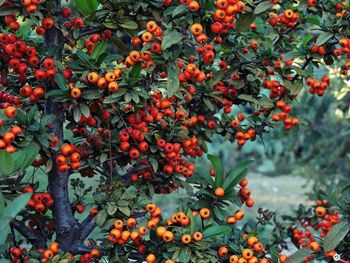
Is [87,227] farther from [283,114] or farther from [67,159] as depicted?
[283,114]

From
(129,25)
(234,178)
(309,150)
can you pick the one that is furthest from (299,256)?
(309,150)

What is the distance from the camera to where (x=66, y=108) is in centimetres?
298

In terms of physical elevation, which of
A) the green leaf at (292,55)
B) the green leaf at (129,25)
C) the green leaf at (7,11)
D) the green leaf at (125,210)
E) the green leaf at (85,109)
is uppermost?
the green leaf at (7,11)

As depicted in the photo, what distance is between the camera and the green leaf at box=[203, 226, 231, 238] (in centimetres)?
291

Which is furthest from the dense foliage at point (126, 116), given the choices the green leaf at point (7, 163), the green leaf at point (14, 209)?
the green leaf at point (14, 209)

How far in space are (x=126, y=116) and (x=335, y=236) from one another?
121cm

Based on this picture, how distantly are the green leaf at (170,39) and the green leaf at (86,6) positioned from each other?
383 mm

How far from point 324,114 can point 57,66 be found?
6.38m

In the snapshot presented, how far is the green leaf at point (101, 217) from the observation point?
2822 millimetres

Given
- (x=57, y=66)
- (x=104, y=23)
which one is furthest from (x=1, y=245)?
(x=104, y=23)

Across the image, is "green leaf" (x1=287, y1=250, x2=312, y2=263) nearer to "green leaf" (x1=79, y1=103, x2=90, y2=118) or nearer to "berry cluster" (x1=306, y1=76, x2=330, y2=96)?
"berry cluster" (x1=306, y1=76, x2=330, y2=96)

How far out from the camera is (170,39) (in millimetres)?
2750

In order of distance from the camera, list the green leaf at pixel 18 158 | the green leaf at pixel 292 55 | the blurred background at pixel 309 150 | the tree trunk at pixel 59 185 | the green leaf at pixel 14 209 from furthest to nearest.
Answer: the blurred background at pixel 309 150 < the green leaf at pixel 292 55 < the tree trunk at pixel 59 185 < the green leaf at pixel 18 158 < the green leaf at pixel 14 209

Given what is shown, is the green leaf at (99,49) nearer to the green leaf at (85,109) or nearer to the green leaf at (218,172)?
the green leaf at (85,109)
